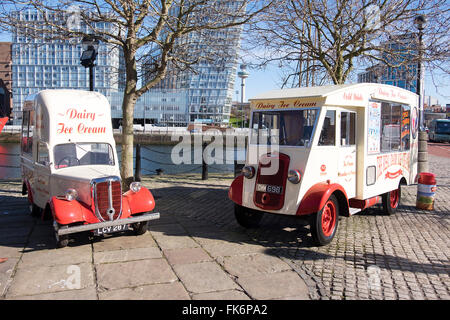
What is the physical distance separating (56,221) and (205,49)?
Result: 6666mm

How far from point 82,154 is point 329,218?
180 inches

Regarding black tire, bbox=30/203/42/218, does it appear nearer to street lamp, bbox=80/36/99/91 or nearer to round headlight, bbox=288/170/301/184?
street lamp, bbox=80/36/99/91

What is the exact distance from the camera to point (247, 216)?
7.34 m

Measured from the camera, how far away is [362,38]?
38.7 feet

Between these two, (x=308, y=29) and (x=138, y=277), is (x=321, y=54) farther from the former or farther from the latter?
(x=138, y=277)

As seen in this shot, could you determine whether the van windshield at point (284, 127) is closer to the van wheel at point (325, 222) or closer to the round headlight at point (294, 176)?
the round headlight at point (294, 176)

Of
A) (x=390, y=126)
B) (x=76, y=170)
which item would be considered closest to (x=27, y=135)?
(x=76, y=170)

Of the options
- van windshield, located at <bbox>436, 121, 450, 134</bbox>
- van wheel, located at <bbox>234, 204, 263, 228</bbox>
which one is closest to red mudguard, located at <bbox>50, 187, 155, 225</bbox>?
van wheel, located at <bbox>234, 204, 263, 228</bbox>

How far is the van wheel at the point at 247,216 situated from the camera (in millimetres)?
7227

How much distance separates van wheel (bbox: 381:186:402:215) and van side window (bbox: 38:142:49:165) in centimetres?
680

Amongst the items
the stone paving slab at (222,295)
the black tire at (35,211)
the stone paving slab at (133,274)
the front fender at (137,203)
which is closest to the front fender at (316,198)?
the stone paving slab at (222,295)

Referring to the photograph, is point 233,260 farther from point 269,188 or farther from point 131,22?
point 131,22

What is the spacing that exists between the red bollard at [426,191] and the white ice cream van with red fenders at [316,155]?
157cm

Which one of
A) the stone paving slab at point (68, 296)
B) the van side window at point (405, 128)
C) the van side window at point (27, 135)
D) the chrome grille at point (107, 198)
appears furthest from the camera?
the van side window at point (405, 128)
